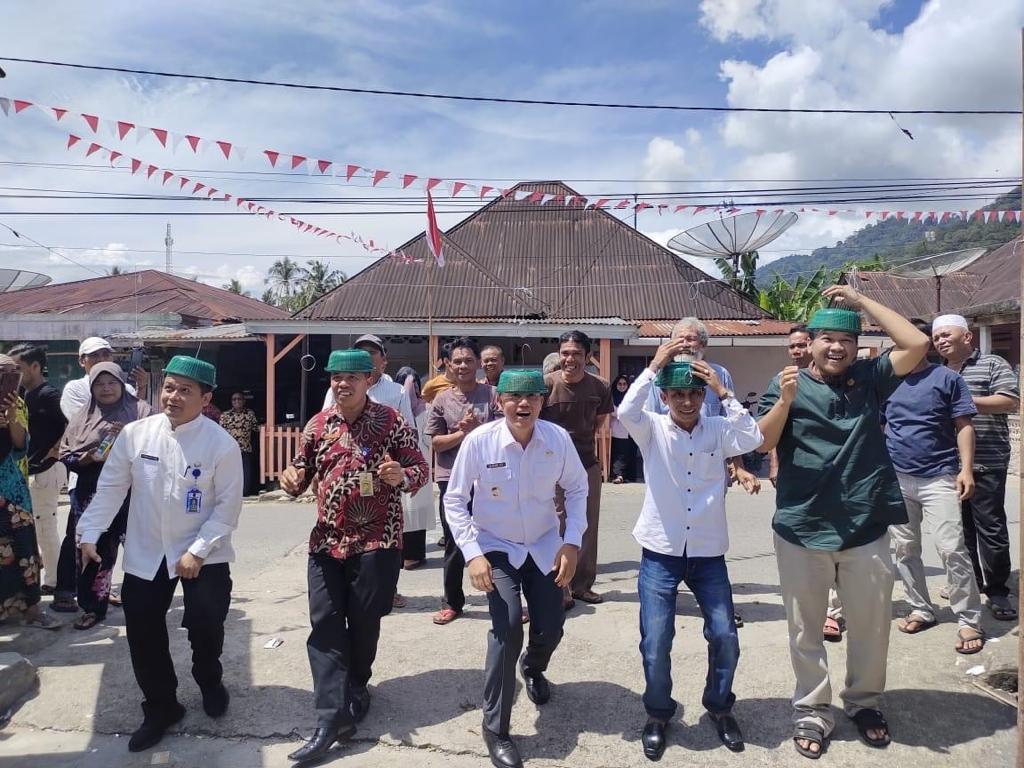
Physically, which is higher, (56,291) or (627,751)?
(56,291)

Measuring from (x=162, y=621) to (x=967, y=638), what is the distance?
13.7 feet

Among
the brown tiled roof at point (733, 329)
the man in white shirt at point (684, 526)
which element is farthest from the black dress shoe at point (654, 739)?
the brown tiled roof at point (733, 329)

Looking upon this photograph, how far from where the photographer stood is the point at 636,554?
6.46 m

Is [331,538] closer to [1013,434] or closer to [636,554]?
[636,554]

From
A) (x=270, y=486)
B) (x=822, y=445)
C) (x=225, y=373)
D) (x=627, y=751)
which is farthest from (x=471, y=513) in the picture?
(x=225, y=373)

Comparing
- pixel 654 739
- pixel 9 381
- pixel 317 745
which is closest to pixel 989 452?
pixel 654 739

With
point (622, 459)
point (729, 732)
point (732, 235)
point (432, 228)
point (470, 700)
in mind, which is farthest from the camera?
point (732, 235)

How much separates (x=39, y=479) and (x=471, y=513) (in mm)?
3609

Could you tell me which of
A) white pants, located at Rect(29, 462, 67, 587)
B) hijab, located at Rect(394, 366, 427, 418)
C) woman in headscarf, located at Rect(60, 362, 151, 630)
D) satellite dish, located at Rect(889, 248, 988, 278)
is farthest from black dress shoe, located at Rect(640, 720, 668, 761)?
satellite dish, located at Rect(889, 248, 988, 278)

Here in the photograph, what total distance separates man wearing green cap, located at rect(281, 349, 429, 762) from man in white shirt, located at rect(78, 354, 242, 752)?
1.31 ft

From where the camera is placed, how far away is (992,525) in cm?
445

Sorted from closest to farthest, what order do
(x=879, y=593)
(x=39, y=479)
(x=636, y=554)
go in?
(x=879, y=593) < (x=39, y=479) < (x=636, y=554)

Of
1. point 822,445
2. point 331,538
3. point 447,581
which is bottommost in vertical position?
point 447,581

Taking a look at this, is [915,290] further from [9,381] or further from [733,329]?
[9,381]
